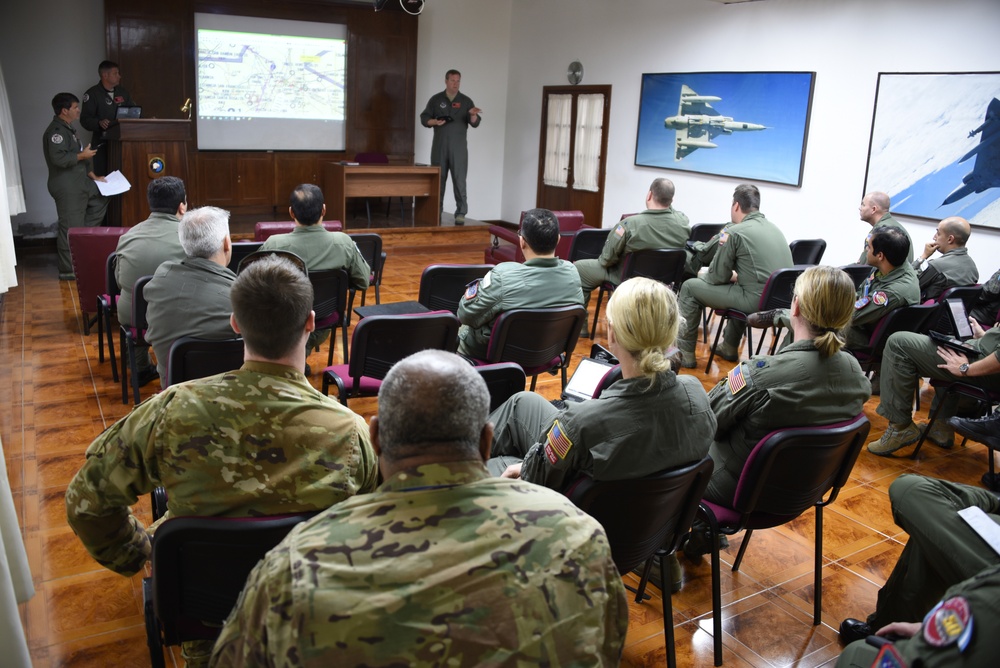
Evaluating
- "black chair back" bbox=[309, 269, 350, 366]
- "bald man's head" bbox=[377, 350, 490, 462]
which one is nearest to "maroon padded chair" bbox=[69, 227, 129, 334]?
"black chair back" bbox=[309, 269, 350, 366]

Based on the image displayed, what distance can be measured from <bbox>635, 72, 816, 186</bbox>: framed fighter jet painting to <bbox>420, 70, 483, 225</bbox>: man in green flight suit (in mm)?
2225

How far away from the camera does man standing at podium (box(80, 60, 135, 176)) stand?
8.17m

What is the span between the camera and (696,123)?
344 inches

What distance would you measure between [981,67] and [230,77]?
804 cm

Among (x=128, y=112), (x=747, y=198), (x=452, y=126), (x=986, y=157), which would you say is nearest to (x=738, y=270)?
(x=747, y=198)

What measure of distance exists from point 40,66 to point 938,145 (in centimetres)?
901

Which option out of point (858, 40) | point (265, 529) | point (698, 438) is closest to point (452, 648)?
point (265, 529)

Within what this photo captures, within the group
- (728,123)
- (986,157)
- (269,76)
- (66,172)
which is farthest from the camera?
(269,76)

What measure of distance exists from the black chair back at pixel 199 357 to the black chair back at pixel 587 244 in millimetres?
3855

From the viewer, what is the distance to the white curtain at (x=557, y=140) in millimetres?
10750

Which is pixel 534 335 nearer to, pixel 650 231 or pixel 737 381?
pixel 737 381

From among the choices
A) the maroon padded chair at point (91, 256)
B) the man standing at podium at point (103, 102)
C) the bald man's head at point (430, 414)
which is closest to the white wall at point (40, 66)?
the man standing at podium at point (103, 102)

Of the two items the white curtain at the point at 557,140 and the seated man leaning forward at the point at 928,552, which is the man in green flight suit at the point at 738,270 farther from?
the white curtain at the point at 557,140

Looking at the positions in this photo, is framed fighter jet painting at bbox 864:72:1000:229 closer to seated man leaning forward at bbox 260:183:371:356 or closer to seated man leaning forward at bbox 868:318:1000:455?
seated man leaning forward at bbox 868:318:1000:455
